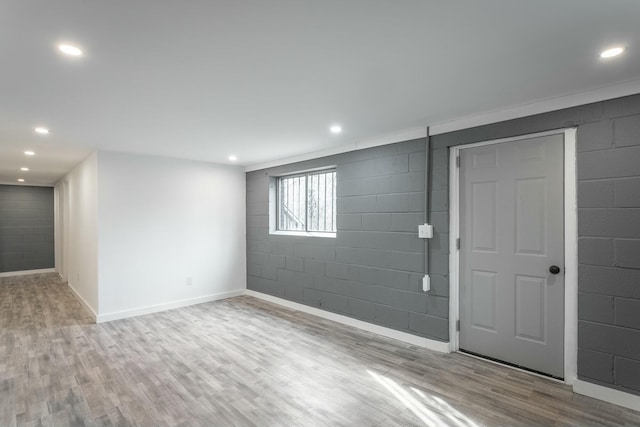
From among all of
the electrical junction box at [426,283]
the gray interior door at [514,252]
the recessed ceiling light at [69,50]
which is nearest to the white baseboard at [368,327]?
the gray interior door at [514,252]

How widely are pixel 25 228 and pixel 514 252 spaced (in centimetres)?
1097

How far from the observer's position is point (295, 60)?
200 cm

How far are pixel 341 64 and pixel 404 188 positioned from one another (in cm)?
197

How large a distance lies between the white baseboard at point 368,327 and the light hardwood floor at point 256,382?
106 mm

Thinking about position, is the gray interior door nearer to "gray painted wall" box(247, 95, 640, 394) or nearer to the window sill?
"gray painted wall" box(247, 95, 640, 394)

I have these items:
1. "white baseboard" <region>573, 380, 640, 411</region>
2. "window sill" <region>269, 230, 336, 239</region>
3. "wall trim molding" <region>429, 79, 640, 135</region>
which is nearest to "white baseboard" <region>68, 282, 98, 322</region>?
"window sill" <region>269, 230, 336, 239</region>

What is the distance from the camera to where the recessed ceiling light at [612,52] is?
187 cm

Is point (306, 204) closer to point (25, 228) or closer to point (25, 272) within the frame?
point (25, 228)

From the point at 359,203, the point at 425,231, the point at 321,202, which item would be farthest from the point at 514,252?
the point at 321,202

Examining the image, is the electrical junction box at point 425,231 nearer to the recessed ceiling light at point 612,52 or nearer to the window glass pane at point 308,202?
the window glass pane at point 308,202

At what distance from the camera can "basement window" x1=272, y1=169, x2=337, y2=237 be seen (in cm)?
477

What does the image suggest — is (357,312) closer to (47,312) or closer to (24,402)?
(24,402)

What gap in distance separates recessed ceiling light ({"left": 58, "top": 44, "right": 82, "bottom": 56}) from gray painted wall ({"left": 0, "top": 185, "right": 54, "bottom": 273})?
900cm

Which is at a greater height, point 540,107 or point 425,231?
point 540,107
